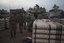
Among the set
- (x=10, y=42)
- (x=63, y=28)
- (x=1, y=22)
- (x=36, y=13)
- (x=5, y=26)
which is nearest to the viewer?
(x=63, y=28)

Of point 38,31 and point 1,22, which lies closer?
point 38,31

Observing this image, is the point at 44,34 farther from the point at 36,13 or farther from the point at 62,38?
the point at 36,13

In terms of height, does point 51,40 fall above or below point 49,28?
below

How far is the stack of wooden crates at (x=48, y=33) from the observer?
3.29m

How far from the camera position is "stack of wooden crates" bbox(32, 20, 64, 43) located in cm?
329

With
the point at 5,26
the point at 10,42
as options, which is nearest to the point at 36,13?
the point at 5,26

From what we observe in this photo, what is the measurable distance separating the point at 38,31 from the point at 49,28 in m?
0.32

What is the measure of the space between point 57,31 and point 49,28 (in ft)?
0.80

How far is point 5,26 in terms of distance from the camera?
1352cm

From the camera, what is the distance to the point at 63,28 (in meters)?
3.26

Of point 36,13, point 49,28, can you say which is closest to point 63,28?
point 49,28

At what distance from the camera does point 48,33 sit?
334 cm

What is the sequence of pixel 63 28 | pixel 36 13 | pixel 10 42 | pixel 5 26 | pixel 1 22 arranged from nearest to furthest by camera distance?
pixel 63 28, pixel 10 42, pixel 1 22, pixel 5 26, pixel 36 13

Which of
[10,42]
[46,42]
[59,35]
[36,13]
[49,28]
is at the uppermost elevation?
[36,13]
